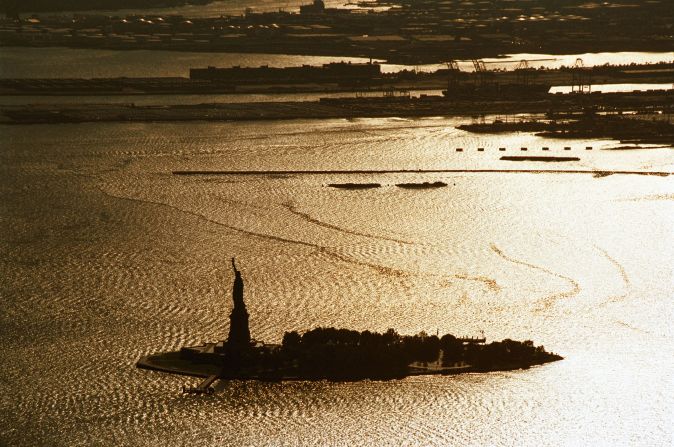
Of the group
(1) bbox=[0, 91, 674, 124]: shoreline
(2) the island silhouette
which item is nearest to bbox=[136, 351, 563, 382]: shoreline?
(2) the island silhouette

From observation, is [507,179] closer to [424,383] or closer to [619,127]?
[619,127]

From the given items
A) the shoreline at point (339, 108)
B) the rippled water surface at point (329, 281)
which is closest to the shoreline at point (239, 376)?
the rippled water surface at point (329, 281)

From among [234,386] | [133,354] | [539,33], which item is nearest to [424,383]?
[234,386]

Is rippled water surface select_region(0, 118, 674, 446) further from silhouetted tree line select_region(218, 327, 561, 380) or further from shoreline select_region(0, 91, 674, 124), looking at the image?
shoreline select_region(0, 91, 674, 124)

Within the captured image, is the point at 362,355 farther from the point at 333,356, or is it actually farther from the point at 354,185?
the point at 354,185

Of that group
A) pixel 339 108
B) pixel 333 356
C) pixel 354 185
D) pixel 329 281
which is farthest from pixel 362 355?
pixel 339 108

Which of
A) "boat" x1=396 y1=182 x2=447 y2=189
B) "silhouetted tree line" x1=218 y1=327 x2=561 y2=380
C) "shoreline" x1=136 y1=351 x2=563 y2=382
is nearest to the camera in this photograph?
"shoreline" x1=136 y1=351 x2=563 y2=382
